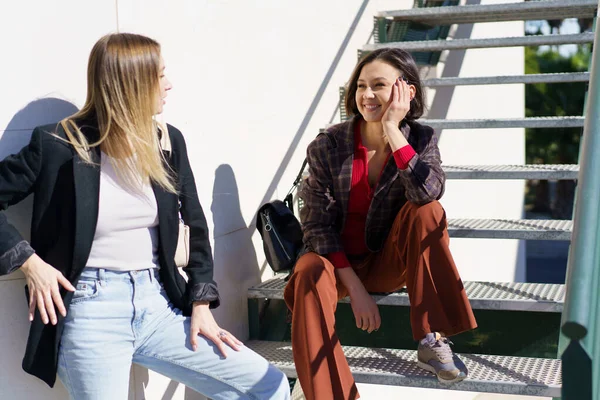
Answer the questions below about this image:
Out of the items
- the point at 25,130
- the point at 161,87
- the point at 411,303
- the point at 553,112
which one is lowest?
the point at 553,112

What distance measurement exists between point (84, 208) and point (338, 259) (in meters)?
0.98

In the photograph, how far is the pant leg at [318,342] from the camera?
8.31 ft

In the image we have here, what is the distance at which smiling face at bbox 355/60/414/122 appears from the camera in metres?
2.87

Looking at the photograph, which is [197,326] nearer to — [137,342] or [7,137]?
[137,342]

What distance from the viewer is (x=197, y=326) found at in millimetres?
2266

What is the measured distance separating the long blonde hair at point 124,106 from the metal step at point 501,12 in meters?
2.56

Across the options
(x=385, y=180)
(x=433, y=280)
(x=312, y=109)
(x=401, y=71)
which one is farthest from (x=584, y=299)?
(x=312, y=109)

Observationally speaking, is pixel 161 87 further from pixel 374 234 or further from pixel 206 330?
pixel 374 234

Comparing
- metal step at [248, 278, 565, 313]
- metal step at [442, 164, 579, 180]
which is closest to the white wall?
metal step at [248, 278, 565, 313]

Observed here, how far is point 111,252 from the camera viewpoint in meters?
2.15

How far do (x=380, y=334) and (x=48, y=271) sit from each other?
1450 mm

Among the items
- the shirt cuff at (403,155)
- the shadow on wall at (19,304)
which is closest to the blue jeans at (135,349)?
the shadow on wall at (19,304)

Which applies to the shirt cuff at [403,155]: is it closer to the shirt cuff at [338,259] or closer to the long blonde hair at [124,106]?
the shirt cuff at [338,259]

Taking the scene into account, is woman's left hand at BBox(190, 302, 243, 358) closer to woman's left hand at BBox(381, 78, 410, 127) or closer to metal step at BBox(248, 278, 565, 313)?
metal step at BBox(248, 278, 565, 313)
